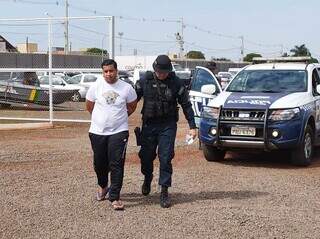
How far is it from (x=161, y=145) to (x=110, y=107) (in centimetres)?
76

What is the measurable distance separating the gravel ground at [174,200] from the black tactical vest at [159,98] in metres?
1.05

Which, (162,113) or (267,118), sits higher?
(162,113)

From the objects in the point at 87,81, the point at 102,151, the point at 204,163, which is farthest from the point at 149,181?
the point at 87,81

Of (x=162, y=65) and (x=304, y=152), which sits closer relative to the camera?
(x=162, y=65)

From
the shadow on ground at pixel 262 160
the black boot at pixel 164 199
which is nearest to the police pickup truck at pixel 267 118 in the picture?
the shadow on ground at pixel 262 160

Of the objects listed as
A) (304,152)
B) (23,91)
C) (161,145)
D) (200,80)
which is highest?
(200,80)

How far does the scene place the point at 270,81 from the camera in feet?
35.3

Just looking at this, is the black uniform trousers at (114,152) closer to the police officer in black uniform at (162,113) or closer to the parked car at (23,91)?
the police officer in black uniform at (162,113)

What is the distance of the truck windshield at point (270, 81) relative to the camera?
34.6 ft

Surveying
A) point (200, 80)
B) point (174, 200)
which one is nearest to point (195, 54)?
point (200, 80)

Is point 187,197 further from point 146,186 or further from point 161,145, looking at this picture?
point 161,145

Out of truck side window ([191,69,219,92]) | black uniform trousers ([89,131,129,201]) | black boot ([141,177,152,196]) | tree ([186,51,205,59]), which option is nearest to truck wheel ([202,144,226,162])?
truck side window ([191,69,219,92])

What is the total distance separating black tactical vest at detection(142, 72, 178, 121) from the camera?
7.04 m

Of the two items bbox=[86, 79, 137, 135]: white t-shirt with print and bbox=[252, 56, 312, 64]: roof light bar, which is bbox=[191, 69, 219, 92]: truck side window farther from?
bbox=[86, 79, 137, 135]: white t-shirt with print
